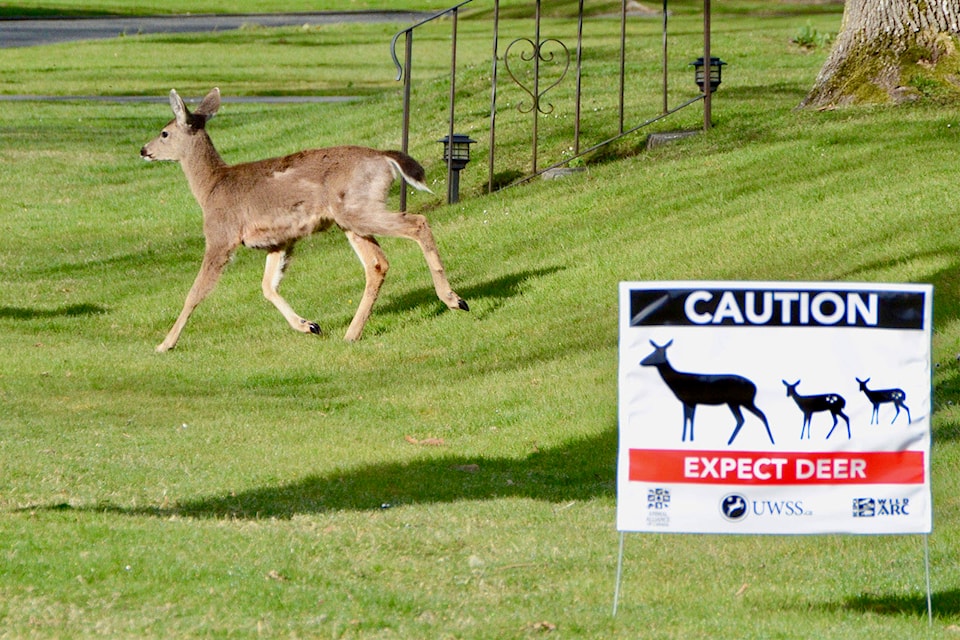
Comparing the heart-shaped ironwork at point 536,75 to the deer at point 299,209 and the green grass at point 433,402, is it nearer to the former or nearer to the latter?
the green grass at point 433,402

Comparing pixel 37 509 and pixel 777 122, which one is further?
pixel 777 122

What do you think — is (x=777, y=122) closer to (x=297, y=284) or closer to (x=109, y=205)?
(x=297, y=284)

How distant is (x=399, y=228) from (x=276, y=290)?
1.41 metres

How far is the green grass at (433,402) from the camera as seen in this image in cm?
582

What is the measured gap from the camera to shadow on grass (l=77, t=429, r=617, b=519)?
7.67 m

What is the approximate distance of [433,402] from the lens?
1053 centimetres

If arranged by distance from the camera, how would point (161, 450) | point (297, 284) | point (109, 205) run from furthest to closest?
point (109, 205)
point (297, 284)
point (161, 450)

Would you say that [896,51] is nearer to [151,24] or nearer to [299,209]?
[299,209]

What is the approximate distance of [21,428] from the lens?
9.39m

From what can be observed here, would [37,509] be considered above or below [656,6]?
below

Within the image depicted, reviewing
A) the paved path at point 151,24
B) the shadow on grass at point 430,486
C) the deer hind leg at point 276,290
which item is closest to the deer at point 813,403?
the shadow on grass at point 430,486

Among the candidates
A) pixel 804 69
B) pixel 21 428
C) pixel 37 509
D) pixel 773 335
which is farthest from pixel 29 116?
pixel 773 335

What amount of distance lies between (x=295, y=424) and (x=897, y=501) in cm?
523

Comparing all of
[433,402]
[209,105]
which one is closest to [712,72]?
[209,105]
